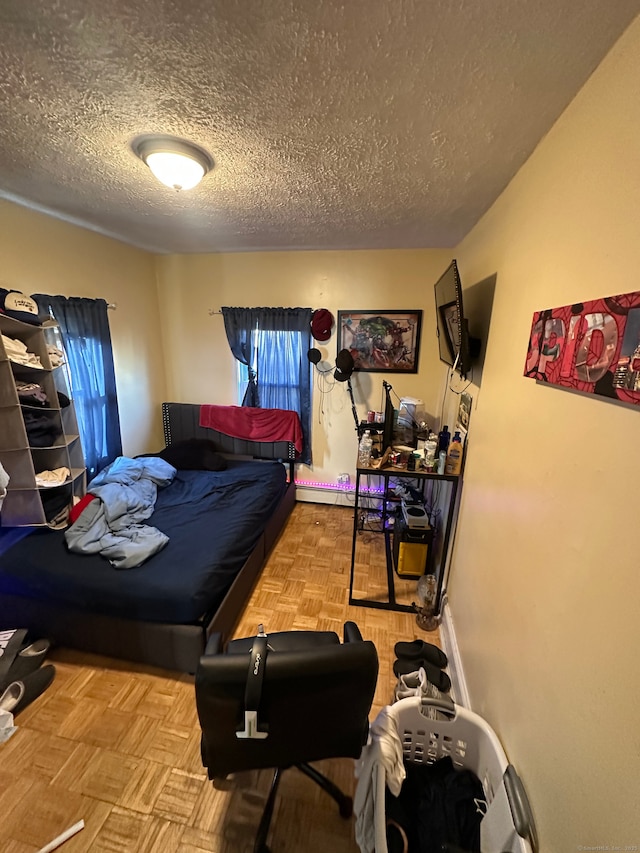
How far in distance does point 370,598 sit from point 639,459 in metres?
2.01

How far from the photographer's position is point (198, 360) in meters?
3.60

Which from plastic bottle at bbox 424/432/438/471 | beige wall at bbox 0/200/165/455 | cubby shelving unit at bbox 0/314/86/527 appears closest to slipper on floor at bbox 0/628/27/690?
cubby shelving unit at bbox 0/314/86/527

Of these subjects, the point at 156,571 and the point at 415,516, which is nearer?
the point at 156,571

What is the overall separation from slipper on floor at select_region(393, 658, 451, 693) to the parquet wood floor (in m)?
0.08

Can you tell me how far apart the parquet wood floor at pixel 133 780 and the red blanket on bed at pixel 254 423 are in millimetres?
2051

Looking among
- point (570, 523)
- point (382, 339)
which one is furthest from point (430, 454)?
point (382, 339)

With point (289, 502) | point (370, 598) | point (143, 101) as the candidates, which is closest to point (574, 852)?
point (370, 598)

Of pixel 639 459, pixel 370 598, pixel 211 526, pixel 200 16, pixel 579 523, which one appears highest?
pixel 200 16

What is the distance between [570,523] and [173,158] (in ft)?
6.41

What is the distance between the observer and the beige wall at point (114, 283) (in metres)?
2.13

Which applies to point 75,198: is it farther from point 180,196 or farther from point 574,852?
point 574,852

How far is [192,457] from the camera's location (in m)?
3.22

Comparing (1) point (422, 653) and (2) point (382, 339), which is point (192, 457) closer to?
(2) point (382, 339)

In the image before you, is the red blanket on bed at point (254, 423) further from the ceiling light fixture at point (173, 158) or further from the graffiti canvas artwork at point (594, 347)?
the graffiti canvas artwork at point (594, 347)
